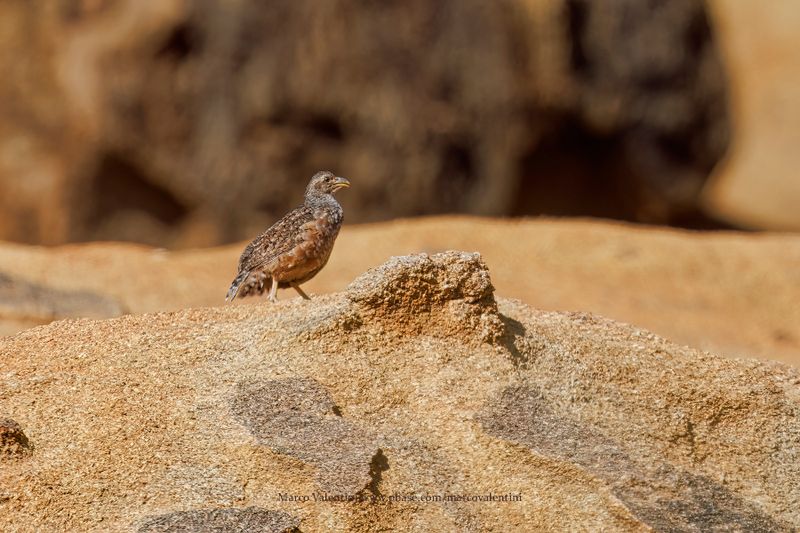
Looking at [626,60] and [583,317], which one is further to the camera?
[626,60]

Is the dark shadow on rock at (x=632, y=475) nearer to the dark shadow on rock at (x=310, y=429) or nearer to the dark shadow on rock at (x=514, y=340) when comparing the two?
the dark shadow on rock at (x=514, y=340)

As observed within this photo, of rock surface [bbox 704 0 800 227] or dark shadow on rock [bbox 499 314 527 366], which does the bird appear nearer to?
dark shadow on rock [bbox 499 314 527 366]

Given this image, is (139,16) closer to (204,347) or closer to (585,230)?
(585,230)

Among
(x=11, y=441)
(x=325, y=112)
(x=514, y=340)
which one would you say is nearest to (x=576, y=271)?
(x=325, y=112)

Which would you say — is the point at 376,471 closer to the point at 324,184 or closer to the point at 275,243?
the point at 275,243

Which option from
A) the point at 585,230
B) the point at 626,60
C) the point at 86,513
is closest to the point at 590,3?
the point at 626,60

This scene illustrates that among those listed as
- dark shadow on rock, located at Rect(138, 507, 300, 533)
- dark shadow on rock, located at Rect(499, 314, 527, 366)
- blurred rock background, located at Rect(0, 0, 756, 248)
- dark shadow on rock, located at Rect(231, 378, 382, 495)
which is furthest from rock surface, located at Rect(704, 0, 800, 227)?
dark shadow on rock, located at Rect(138, 507, 300, 533)
